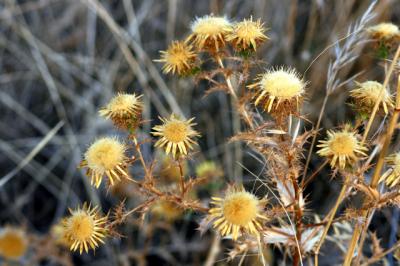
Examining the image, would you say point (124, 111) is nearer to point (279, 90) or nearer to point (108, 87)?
point (279, 90)

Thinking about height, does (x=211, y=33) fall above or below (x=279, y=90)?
above

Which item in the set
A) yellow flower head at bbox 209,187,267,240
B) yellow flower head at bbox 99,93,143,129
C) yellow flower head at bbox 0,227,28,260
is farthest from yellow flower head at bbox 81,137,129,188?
yellow flower head at bbox 0,227,28,260

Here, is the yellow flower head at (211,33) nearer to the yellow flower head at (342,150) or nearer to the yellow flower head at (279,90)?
the yellow flower head at (279,90)

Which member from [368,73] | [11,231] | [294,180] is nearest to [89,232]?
[294,180]

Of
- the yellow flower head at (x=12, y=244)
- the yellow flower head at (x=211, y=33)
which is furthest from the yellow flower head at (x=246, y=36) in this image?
the yellow flower head at (x=12, y=244)

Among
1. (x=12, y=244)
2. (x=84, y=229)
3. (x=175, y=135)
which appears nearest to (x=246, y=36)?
(x=175, y=135)

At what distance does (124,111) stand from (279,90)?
0.99 ft

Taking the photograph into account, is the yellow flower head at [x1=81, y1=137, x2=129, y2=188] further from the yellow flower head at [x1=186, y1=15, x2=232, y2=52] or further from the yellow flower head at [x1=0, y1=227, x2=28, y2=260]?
the yellow flower head at [x1=0, y1=227, x2=28, y2=260]

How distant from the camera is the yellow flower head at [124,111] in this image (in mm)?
912

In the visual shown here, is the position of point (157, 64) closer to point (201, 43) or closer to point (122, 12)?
point (122, 12)

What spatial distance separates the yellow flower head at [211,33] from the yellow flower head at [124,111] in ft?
0.60

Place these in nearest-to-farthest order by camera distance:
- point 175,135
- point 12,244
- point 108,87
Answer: point 175,135 < point 12,244 < point 108,87

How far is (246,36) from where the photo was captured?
2.98 ft

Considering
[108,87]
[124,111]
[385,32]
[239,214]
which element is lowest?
[239,214]
